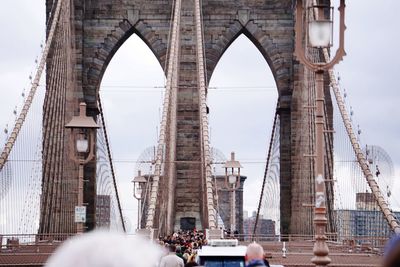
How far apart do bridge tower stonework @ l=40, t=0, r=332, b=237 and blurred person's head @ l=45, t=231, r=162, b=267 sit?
45.1m

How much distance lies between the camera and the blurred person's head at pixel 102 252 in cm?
328

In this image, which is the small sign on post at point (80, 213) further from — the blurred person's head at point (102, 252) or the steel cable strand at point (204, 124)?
the blurred person's head at point (102, 252)

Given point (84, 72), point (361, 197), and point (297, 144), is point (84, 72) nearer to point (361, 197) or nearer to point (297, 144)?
point (297, 144)

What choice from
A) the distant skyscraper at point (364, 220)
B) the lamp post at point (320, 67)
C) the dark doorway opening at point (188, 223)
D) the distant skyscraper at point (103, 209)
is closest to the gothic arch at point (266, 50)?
the dark doorway opening at point (188, 223)

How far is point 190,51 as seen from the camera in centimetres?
5056

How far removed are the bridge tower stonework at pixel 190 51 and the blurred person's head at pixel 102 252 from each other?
1776 inches

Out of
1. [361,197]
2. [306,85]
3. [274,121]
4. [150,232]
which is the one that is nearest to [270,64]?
[274,121]

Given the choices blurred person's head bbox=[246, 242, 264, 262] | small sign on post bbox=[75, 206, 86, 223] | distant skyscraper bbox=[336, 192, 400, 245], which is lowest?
blurred person's head bbox=[246, 242, 264, 262]

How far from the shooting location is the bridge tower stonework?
1954 inches

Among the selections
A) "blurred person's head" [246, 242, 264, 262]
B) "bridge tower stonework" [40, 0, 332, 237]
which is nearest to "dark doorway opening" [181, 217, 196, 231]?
"bridge tower stonework" [40, 0, 332, 237]

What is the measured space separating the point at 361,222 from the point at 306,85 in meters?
9.16

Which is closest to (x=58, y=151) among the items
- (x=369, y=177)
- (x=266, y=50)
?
(x=266, y=50)

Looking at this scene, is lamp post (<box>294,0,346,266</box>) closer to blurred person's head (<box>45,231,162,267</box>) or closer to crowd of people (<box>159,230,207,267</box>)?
crowd of people (<box>159,230,207,267</box>)

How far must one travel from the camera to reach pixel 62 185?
144ft
